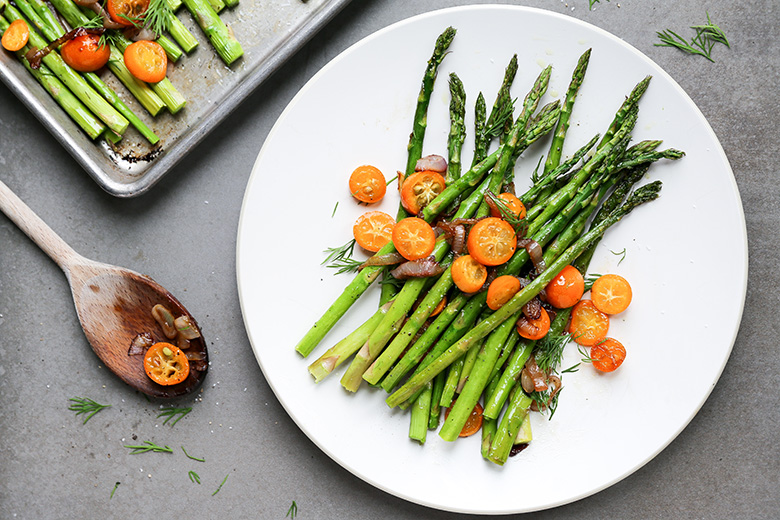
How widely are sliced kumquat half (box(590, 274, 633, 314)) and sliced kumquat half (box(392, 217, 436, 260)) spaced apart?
948 mm

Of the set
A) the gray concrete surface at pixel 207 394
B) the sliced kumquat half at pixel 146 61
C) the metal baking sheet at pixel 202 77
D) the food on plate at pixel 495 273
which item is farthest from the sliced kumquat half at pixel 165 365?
the sliced kumquat half at pixel 146 61

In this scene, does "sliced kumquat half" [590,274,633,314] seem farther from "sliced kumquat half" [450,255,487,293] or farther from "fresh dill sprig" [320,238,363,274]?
"fresh dill sprig" [320,238,363,274]

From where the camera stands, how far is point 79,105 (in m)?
3.03

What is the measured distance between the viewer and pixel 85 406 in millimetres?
3215

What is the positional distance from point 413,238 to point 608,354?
1.24 metres

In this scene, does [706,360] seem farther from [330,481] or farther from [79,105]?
[79,105]

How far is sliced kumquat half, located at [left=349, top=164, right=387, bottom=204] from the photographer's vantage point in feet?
9.44

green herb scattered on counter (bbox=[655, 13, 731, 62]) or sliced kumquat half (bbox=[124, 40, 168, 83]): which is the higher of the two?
sliced kumquat half (bbox=[124, 40, 168, 83])

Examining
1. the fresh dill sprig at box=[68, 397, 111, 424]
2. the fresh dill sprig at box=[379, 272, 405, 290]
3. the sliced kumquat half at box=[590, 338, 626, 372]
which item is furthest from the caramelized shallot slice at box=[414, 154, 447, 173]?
the fresh dill sprig at box=[68, 397, 111, 424]

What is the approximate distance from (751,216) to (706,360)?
932 mm

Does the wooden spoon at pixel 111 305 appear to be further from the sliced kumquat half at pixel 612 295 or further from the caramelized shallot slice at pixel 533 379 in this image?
the sliced kumquat half at pixel 612 295

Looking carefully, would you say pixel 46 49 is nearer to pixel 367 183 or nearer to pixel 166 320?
pixel 166 320

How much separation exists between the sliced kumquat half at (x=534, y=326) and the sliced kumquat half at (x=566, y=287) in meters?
0.11

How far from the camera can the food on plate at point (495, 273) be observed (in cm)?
278
